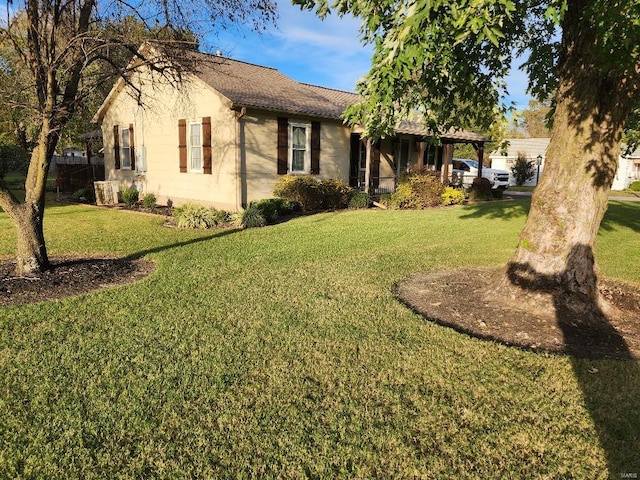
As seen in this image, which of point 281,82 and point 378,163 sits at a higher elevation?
point 281,82

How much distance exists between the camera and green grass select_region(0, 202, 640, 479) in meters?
2.68

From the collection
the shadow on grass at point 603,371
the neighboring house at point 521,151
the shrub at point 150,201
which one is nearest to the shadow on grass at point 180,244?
the shrub at point 150,201

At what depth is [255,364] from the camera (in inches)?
152

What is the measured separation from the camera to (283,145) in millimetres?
13820

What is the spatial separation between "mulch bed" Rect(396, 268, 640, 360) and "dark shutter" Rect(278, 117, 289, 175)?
8.26 meters

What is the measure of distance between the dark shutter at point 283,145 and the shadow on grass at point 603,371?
940 cm

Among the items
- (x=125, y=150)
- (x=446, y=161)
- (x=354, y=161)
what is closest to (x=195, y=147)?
(x=125, y=150)

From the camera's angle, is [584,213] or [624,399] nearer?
[624,399]

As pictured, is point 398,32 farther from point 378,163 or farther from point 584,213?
point 378,163

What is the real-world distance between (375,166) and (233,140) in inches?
267

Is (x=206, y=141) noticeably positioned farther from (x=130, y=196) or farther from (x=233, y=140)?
(x=130, y=196)

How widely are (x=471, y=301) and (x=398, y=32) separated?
352cm

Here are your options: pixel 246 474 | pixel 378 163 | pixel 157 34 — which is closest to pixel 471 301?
pixel 246 474

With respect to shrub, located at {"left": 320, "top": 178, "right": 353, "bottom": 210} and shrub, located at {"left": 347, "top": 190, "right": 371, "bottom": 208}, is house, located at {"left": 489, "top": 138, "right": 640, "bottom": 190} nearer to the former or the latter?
shrub, located at {"left": 347, "top": 190, "right": 371, "bottom": 208}
